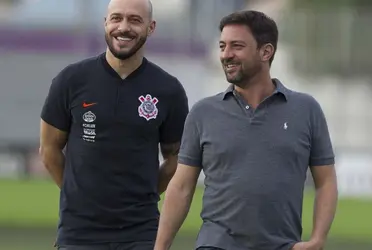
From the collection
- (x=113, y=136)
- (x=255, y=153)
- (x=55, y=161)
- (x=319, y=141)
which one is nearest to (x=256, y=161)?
(x=255, y=153)

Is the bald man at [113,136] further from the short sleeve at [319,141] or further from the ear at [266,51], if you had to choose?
the short sleeve at [319,141]

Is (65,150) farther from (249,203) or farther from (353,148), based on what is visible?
(353,148)

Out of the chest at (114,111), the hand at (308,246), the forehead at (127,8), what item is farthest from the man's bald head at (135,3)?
the hand at (308,246)

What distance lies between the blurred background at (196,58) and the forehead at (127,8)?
1629 cm

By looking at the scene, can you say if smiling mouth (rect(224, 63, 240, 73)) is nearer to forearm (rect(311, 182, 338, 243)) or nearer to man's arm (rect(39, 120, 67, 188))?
forearm (rect(311, 182, 338, 243))

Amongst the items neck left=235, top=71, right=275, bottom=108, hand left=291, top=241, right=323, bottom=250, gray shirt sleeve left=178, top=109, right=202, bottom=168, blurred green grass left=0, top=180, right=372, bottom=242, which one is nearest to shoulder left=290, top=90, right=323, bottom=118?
neck left=235, top=71, right=275, bottom=108

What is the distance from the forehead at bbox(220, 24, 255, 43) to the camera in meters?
6.42

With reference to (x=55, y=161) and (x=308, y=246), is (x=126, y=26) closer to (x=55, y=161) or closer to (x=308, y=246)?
(x=55, y=161)

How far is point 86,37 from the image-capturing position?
26.0 metres

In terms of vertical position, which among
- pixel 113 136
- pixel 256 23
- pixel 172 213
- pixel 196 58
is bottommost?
pixel 196 58

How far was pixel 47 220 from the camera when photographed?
2025 cm

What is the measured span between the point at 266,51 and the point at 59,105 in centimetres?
151

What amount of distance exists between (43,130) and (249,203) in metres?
1.77

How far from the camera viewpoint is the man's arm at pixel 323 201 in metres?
6.38
